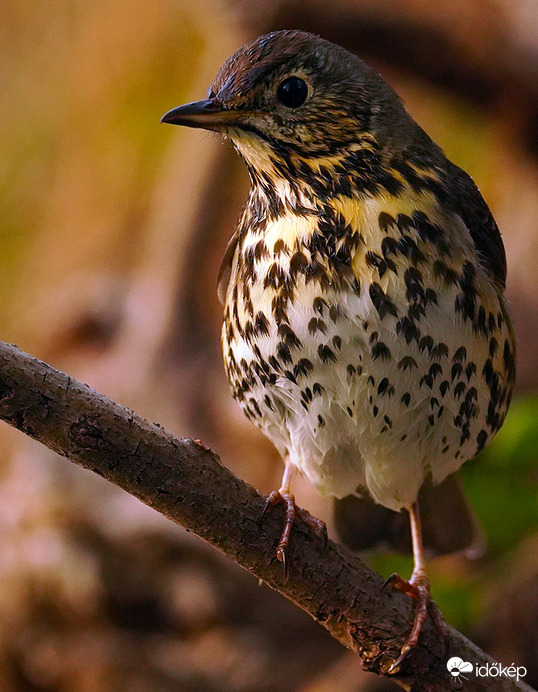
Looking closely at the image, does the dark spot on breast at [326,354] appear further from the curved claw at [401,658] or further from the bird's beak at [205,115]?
the curved claw at [401,658]

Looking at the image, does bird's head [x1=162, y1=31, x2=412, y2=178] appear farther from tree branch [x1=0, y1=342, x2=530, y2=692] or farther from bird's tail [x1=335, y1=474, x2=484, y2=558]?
bird's tail [x1=335, y1=474, x2=484, y2=558]

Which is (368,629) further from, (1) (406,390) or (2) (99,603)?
(2) (99,603)

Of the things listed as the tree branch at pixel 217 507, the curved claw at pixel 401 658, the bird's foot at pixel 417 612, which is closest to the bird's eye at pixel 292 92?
the tree branch at pixel 217 507

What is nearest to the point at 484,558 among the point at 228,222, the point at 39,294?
the point at 228,222

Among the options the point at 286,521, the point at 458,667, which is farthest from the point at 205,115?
the point at 458,667

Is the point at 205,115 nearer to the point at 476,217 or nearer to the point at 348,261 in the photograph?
the point at 348,261

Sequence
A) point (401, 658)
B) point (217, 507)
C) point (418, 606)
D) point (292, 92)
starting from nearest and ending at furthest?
point (217, 507) → point (292, 92) → point (401, 658) → point (418, 606)

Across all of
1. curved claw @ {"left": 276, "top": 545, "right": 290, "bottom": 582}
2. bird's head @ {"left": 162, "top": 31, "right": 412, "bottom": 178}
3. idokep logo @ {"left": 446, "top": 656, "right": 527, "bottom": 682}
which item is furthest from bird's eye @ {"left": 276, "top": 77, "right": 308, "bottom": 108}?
idokep logo @ {"left": 446, "top": 656, "right": 527, "bottom": 682}

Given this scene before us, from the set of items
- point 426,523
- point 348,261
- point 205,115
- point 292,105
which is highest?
point 292,105
